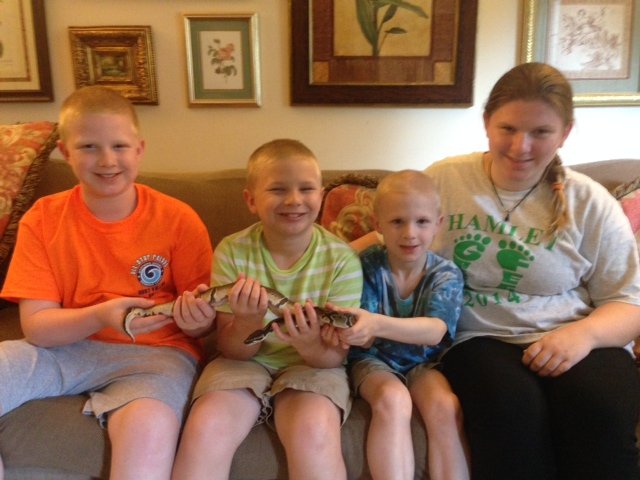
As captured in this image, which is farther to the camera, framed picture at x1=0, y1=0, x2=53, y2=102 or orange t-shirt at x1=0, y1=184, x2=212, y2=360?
framed picture at x1=0, y1=0, x2=53, y2=102

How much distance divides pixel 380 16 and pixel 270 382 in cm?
146

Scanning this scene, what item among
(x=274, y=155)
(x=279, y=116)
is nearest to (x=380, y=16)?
(x=279, y=116)

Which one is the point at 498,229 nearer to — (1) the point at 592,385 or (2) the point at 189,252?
(1) the point at 592,385

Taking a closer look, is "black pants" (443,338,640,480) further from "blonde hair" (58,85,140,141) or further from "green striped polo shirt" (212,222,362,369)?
"blonde hair" (58,85,140,141)

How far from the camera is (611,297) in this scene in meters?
1.39

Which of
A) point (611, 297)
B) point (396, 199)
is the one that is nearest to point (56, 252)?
point (396, 199)

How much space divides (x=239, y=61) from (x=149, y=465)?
1549 millimetres

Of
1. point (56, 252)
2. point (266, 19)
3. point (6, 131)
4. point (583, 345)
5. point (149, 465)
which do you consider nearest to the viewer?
point (149, 465)

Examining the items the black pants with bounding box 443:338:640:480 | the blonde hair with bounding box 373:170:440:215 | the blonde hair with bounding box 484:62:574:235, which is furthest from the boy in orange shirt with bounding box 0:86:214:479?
the blonde hair with bounding box 484:62:574:235

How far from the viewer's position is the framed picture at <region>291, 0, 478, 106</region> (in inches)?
80.2

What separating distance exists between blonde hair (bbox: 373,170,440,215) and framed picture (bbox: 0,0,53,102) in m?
1.54

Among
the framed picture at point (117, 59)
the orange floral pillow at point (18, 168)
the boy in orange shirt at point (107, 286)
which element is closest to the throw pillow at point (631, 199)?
the boy in orange shirt at point (107, 286)

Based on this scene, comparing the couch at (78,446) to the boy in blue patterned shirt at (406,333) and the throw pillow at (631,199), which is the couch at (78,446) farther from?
the throw pillow at (631,199)

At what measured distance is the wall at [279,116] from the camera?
207cm
